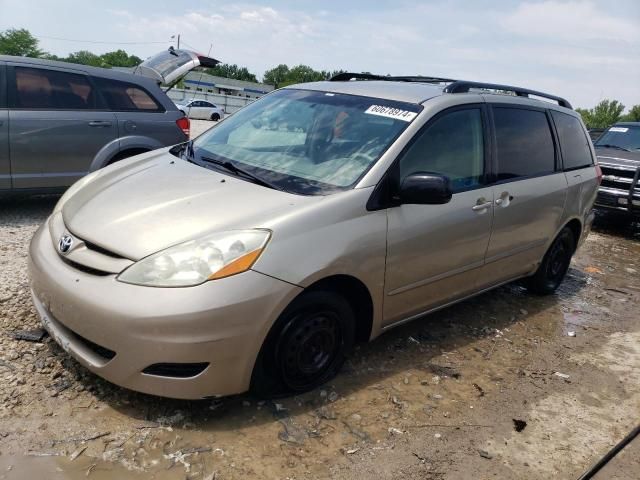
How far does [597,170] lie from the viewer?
5516 millimetres

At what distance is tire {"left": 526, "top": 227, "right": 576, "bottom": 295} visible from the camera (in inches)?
201

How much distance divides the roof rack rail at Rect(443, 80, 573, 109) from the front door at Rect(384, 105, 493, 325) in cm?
18

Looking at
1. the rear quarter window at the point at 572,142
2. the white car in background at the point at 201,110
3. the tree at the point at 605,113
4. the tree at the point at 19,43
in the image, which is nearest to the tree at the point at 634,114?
the tree at the point at 605,113

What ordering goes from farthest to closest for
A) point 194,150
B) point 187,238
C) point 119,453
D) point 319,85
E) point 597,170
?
1. point 597,170
2. point 319,85
3. point 194,150
4. point 187,238
5. point 119,453

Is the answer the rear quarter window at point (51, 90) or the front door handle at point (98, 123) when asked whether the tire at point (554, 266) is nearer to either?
the front door handle at point (98, 123)

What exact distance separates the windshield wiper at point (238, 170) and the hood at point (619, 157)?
7894 millimetres

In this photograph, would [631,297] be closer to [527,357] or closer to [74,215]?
[527,357]

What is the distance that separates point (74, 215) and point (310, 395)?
1694 mm

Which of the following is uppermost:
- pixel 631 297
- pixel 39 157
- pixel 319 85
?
pixel 319 85

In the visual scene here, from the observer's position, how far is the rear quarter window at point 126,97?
242 inches

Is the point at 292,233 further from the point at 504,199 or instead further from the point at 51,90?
the point at 51,90

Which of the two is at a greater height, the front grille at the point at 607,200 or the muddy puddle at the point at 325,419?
the front grille at the point at 607,200

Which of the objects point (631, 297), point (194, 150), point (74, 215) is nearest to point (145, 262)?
point (74, 215)

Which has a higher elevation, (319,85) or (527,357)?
(319,85)
